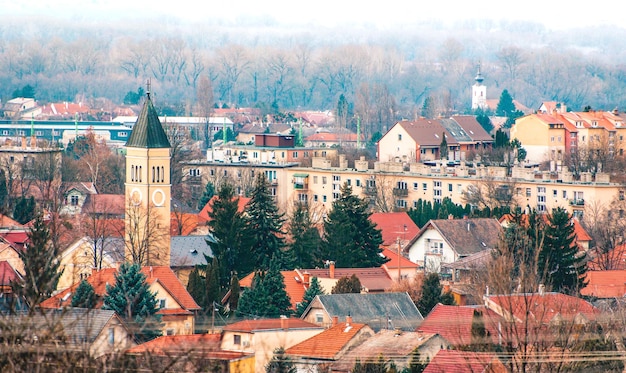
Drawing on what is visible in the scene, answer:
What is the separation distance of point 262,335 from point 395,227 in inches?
660

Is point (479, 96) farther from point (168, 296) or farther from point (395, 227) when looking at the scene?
point (168, 296)

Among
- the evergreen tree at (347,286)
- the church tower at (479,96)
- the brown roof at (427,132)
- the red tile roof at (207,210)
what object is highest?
the church tower at (479,96)

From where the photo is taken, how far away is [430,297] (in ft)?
82.3

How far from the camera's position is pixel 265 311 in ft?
82.3

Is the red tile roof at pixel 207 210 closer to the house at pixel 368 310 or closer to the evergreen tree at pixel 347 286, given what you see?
the evergreen tree at pixel 347 286

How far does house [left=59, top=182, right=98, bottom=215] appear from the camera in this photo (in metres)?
41.1

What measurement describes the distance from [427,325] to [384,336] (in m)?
1.37

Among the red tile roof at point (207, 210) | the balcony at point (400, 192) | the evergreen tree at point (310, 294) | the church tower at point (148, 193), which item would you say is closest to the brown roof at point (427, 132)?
the balcony at point (400, 192)

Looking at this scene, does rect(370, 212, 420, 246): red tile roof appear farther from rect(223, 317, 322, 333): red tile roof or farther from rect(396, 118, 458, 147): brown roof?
rect(396, 118, 458, 147): brown roof

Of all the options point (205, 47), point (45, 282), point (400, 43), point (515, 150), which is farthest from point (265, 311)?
point (400, 43)

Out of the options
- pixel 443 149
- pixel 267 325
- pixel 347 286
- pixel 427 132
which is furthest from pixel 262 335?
pixel 427 132

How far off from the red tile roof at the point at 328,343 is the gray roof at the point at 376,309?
83.8 inches

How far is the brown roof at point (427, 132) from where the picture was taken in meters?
56.4

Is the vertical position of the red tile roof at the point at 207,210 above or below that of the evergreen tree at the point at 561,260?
above
